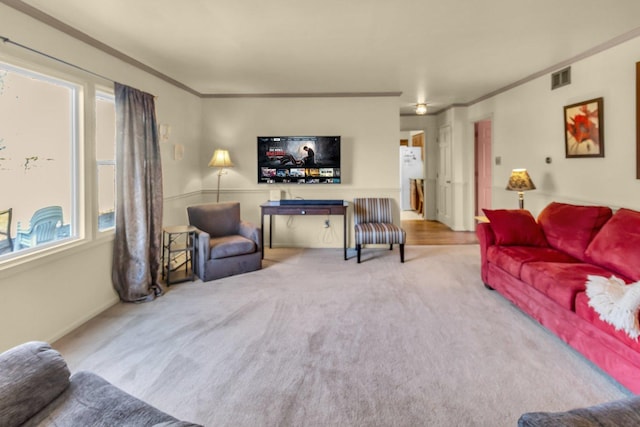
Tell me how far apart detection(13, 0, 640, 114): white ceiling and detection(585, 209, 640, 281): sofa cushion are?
61.4 inches

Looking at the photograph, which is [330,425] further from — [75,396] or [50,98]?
[50,98]

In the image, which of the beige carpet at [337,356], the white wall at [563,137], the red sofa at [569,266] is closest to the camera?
the beige carpet at [337,356]

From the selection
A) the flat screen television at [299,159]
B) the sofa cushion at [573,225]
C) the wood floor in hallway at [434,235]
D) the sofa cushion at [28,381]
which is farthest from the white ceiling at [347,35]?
the wood floor in hallway at [434,235]

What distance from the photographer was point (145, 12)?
2660 millimetres

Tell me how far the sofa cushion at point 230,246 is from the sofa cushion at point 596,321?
10.4 feet

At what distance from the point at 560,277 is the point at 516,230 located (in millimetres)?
997

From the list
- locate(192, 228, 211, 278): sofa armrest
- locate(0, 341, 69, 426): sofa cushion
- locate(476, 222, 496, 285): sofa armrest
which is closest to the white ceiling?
locate(476, 222, 496, 285): sofa armrest

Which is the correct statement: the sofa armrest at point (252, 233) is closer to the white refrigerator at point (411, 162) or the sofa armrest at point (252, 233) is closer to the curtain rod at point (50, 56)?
the curtain rod at point (50, 56)

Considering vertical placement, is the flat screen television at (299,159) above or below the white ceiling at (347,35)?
below

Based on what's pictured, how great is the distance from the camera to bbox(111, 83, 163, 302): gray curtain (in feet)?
11.0

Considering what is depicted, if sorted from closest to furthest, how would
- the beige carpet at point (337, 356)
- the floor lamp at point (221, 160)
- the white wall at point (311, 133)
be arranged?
the beige carpet at point (337, 356), the floor lamp at point (221, 160), the white wall at point (311, 133)

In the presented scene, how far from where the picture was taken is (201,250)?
4078mm

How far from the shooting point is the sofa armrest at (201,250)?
4.04 metres

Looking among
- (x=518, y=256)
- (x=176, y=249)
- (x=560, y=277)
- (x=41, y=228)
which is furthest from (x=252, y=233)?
(x=560, y=277)
